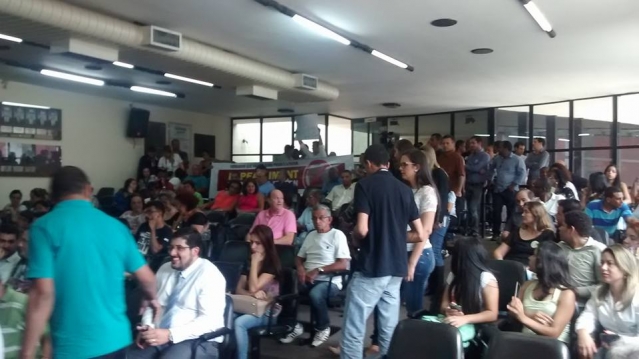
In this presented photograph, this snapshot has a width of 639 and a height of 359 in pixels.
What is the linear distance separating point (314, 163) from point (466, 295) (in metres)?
7.56

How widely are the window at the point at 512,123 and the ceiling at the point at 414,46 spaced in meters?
1.04

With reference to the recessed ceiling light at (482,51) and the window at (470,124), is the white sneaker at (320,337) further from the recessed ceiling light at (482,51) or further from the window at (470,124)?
the window at (470,124)

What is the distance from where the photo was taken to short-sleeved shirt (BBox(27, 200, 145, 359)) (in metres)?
2.44

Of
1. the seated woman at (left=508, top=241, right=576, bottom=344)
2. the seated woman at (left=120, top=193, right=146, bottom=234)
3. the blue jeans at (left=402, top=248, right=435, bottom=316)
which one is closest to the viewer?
the seated woman at (left=508, top=241, right=576, bottom=344)

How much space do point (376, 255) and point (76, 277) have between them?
1.70 meters

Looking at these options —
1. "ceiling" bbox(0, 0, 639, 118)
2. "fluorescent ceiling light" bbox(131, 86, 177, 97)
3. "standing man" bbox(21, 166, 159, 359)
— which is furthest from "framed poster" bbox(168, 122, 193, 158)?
"standing man" bbox(21, 166, 159, 359)

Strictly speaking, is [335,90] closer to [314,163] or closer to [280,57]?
[314,163]

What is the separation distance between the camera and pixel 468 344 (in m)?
3.29

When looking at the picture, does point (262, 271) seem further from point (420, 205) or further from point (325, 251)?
point (420, 205)

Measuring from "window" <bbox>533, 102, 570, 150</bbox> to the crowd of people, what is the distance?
756 centimetres

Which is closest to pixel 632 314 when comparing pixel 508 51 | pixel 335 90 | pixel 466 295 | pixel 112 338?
pixel 466 295

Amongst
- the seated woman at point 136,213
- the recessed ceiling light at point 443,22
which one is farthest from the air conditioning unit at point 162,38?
the recessed ceiling light at point 443,22

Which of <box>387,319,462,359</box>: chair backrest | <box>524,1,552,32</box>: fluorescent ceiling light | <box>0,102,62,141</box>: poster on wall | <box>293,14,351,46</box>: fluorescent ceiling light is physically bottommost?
<box>387,319,462,359</box>: chair backrest

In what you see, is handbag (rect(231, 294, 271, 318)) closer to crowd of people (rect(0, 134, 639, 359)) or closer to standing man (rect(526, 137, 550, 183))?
crowd of people (rect(0, 134, 639, 359))
